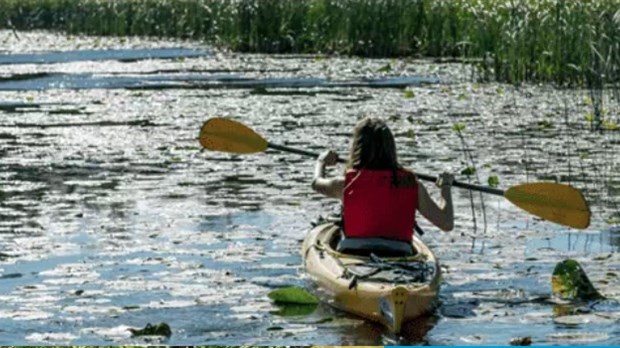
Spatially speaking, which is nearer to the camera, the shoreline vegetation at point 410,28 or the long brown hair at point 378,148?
the long brown hair at point 378,148

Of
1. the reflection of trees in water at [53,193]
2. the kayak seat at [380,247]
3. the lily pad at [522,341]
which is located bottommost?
the reflection of trees in water at [53,193]

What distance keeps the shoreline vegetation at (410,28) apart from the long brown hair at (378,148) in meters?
4.21

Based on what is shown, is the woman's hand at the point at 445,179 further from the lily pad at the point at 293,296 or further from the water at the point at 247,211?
the lily pad at the point at 293,296

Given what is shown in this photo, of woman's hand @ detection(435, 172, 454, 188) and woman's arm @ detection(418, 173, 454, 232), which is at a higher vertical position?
woman's hand @ detection(435, 172, 454, 188)

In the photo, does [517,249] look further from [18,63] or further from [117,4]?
[117,4]

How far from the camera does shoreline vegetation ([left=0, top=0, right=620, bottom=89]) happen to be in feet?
52.7

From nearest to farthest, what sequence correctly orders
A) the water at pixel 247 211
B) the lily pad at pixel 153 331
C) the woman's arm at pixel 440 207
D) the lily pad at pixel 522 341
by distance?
the lily pad at pixel 522 341, the lily pad at pixel 153 331, the water at pixel 247 211, the woman's arm at pixel 440 207

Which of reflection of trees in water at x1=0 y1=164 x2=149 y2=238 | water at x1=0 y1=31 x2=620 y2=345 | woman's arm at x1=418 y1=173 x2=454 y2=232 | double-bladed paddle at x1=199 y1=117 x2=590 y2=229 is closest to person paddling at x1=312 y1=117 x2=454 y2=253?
woman's arm at x1=418 y1=173 x2=454 y2=232

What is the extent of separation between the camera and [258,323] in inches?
282

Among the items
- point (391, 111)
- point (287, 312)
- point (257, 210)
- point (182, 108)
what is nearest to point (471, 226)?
point (257, 210)

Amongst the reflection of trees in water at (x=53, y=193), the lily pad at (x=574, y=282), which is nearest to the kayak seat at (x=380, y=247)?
the lily pad at (x=574, y=282)

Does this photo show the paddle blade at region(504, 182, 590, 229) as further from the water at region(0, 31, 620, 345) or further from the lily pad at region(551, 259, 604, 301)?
the lily pad at region(551, 259, 604, 301)

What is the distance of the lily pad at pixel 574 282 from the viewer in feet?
24.8

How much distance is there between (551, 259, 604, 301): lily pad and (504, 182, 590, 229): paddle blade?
0.59 metres
